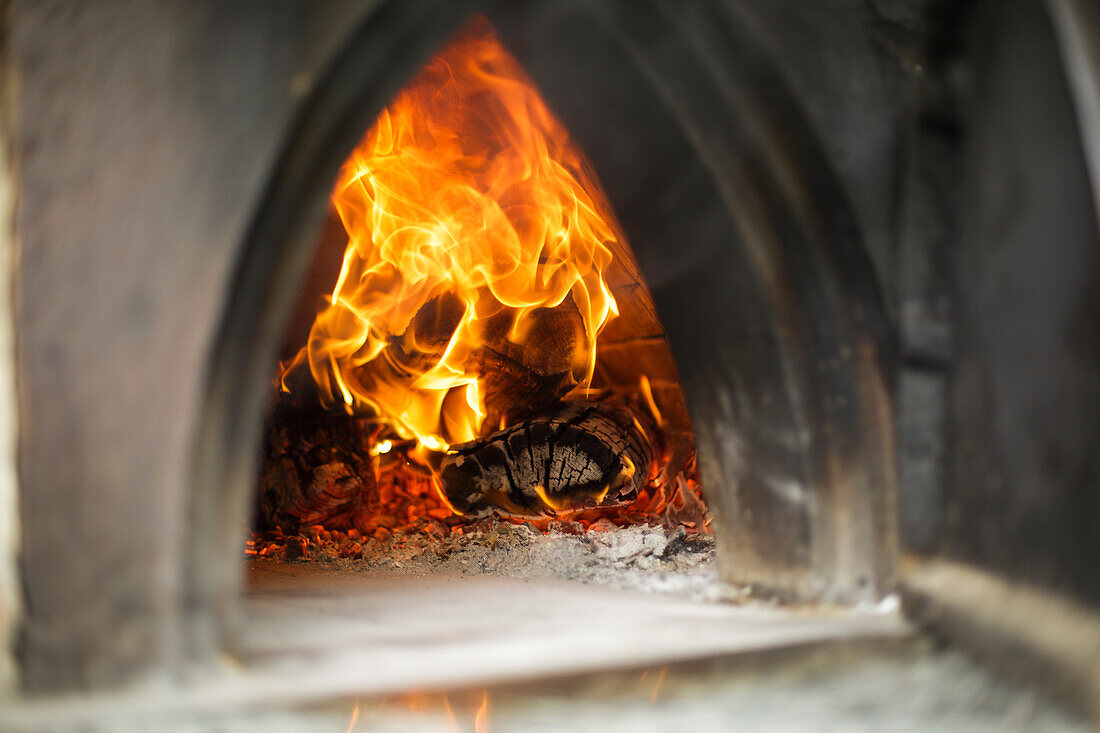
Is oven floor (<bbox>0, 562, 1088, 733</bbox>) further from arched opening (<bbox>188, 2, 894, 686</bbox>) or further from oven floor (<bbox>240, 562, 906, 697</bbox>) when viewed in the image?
arched opening (<bbox>188, 2, 894, 686</bbox>)

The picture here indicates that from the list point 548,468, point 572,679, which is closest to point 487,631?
point 572,679

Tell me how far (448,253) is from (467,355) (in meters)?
0.38

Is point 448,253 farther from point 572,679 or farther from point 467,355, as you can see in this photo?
point 572,679

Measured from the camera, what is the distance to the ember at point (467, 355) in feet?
9.14

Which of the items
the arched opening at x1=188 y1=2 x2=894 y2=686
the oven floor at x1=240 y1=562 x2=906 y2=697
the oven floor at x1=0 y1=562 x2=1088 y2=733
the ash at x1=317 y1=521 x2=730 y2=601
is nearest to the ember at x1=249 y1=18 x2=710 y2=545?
the ash at x1=317 y1=521 x2=730 y2=601

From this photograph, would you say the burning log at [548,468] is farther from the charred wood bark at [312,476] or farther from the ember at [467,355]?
the charred wood bark at [312,476]

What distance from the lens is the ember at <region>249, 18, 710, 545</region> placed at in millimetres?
2785

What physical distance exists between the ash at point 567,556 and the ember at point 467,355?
18 centimetres

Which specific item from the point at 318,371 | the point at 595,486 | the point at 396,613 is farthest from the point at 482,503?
the point at 396,613

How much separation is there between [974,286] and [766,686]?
30.4 inches

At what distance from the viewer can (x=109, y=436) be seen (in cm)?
109

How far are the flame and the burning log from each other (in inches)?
7.3

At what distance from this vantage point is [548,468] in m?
2.80

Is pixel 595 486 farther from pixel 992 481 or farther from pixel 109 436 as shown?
pixel 109 436
